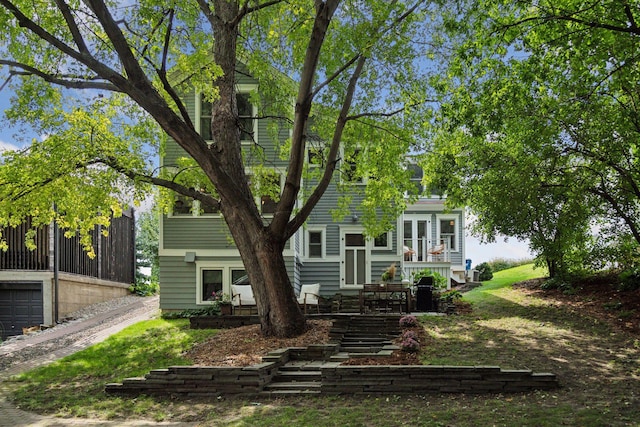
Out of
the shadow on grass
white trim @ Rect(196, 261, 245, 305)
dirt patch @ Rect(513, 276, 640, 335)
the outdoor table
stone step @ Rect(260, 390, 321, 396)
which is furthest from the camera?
white trim @ Rect(196, 261, 245, 305)

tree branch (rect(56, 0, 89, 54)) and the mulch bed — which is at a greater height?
tree branch (rect(56, 0, 89, 54))

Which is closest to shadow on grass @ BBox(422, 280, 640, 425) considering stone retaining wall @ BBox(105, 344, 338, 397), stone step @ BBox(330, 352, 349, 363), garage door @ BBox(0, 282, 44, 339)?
stone step @ BBox(330, 352, 349, 363)

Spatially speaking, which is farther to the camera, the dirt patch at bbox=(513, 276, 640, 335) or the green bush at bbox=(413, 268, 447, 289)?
the green bush at bbox=(413, 268, 447, 289)

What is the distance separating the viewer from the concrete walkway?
8.79 m

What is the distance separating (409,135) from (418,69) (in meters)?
1.75

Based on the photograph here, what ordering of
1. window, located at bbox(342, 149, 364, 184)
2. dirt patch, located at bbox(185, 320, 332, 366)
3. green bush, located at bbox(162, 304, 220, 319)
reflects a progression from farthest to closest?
green bush, located at bbox(162, 304, 220, 319)
window, located at bbox(342, 149, 364, 184)
dirt patch, located at bbox(185, 320, 332, 366)

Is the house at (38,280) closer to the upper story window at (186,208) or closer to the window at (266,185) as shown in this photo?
the upper story window at (186,208)

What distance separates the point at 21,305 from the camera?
20.8 metres

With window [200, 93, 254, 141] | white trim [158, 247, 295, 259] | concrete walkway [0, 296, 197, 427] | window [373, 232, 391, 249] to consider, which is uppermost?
window [200, 93, 254, 141]

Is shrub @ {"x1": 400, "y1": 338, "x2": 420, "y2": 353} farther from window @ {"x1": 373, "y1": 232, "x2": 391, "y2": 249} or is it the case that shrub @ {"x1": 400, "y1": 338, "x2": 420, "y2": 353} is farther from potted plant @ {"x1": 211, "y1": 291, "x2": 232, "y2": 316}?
window @ {"x1": 373, "y1": 232, "x2": 391, "y2": 249}

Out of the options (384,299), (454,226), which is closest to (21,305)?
(384,299)

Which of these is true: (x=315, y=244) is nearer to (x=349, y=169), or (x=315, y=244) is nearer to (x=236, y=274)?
Answer: (x=236, y=274)

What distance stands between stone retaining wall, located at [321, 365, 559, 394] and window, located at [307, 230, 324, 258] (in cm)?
1263

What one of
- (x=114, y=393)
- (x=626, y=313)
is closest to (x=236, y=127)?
(x=114, y=393)
